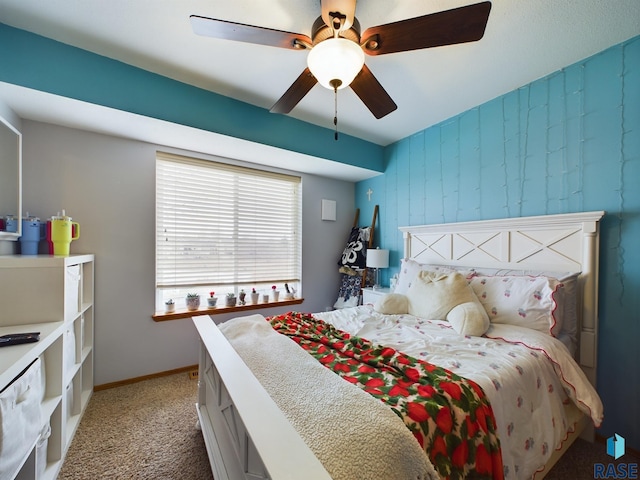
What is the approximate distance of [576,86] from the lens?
1858 mm

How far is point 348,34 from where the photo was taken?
1333mm

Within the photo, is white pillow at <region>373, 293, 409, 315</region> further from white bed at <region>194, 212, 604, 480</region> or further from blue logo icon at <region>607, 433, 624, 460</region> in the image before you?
blue logo icon at <region>607, 433, 624, 460</region>

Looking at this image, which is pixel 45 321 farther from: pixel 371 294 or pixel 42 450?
pixel 371 294

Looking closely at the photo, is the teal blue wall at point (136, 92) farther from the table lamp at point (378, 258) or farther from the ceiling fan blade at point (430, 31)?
the ceiling fan blade at point (430, 31)

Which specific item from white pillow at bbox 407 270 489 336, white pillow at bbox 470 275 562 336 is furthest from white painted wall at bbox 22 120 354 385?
white pillow at bbox 470 275 562 336

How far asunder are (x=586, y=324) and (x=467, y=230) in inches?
41.0

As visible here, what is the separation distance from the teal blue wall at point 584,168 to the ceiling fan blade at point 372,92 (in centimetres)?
126

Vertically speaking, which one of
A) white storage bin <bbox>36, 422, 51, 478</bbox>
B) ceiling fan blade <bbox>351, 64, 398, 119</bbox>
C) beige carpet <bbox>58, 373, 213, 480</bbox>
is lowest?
beige carpet <bbox>58, 373, 213, 480</bbox>

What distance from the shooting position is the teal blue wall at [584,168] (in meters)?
1.65

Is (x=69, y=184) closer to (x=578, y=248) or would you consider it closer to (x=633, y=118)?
(x=578, y=248)

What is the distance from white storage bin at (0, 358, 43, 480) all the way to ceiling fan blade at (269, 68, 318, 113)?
193 cm


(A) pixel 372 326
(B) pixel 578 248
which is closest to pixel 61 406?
(A) pixel 372 326

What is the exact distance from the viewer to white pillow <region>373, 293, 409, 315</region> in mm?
2190

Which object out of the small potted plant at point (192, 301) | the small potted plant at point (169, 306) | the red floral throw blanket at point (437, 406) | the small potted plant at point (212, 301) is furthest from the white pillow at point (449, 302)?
the small potted plant at point (169, 306)
